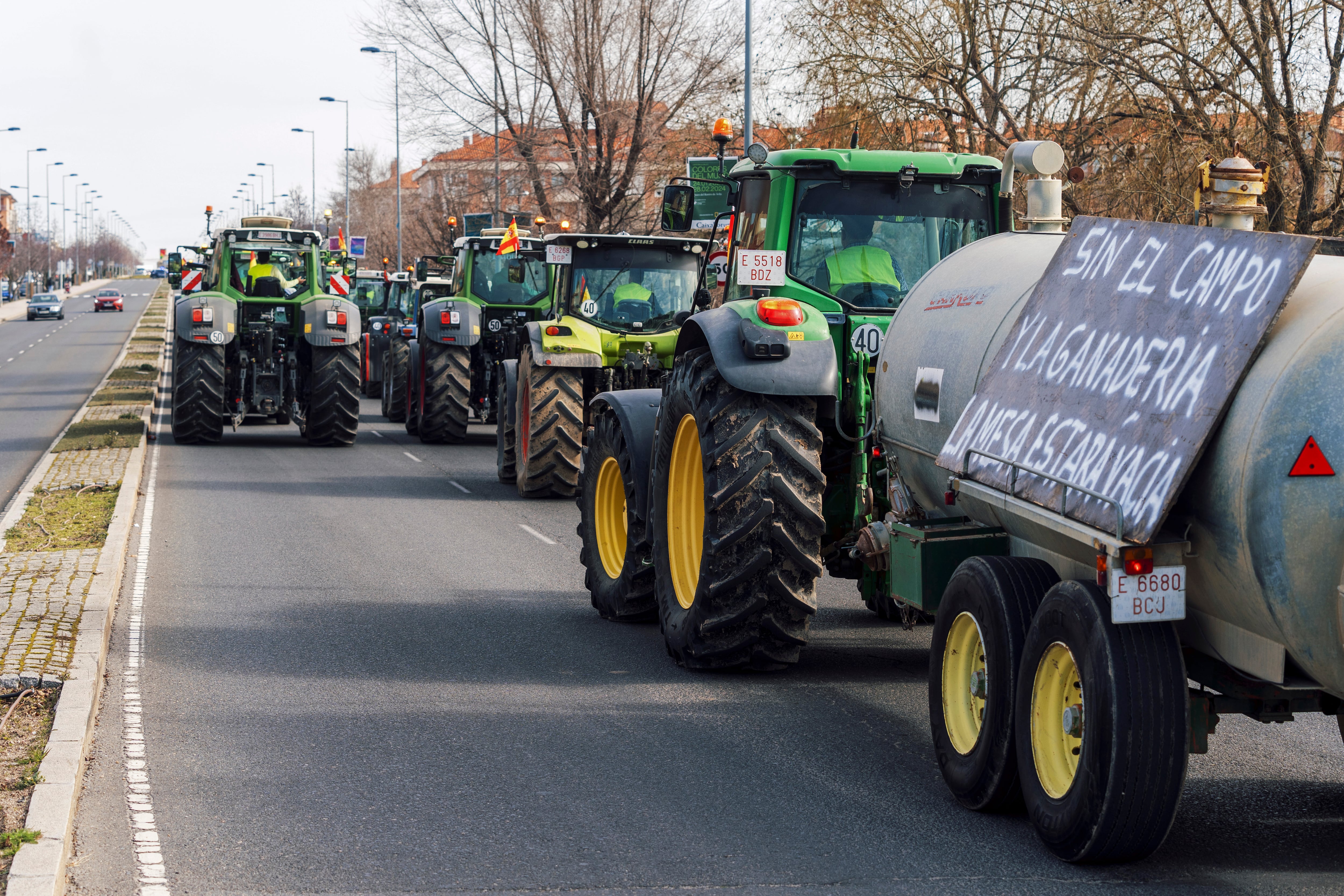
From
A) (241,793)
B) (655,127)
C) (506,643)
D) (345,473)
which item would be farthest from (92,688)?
(655,127)

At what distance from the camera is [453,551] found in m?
12.5

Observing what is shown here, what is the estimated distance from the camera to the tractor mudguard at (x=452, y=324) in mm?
20859

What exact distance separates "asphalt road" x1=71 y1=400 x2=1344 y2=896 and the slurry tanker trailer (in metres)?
0.38

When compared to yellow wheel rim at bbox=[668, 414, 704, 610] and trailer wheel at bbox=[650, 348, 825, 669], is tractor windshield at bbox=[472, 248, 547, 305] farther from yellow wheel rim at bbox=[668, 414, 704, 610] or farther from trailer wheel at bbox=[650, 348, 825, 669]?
trailer wheel at bbox=[650, 348, 825, 669]

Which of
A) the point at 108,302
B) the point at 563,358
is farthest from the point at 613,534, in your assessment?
the point at 108,302

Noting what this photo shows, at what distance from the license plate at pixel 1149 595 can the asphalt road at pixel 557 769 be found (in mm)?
888

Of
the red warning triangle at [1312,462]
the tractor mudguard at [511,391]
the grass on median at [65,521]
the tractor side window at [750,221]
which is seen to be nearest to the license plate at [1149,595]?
the red warning triangle at [1312,462]

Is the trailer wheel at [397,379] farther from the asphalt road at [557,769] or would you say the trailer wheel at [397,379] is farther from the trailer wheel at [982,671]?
the trailer wheel at [982,671]

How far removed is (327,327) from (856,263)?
44.5 ft

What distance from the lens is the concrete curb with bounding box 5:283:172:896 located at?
188 inches

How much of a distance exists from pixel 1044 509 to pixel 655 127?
3179 cm

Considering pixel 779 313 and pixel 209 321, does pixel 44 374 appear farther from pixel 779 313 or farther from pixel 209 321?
pixel 779 313

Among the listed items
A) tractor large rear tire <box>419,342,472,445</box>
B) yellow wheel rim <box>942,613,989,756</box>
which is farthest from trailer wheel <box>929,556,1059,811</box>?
tractor large rear tire <box>419,342,472,445</box>

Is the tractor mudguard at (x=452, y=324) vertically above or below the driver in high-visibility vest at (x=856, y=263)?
below
